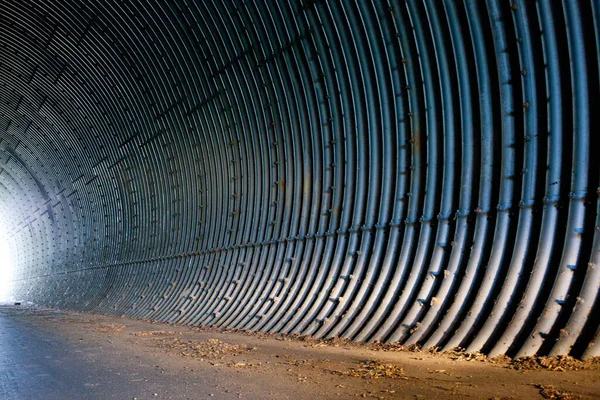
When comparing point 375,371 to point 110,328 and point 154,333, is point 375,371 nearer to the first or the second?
point 154,333

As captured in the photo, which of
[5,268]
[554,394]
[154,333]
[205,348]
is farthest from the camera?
[5,268]

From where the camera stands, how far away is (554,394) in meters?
A: 4.29

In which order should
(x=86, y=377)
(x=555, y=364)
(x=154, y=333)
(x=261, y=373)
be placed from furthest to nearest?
1. (x=154, y=333)
2. (x=261, y=373)
3. (x=86, y=377)
4. (x=555, y=364)

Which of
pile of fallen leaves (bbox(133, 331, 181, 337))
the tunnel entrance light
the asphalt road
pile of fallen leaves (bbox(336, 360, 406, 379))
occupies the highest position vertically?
the tunnel entrance light

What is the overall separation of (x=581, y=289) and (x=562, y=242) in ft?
1.95

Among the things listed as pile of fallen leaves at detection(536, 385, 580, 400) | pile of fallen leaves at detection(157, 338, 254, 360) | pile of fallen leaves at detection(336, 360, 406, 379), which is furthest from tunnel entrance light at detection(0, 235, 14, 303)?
pile of fallen leaves at detection(536, 385, 580, 400)

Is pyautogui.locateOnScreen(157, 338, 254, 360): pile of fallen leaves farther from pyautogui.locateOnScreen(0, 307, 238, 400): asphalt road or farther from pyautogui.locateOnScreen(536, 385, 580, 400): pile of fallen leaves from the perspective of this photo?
pyautogui.locateOnScreen(536, 385, 580, 400): pile of fallen leaves

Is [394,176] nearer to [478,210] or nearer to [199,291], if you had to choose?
[478,210]

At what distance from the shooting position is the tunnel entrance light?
3644cm

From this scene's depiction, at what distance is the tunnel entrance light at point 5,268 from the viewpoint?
36.4 meters

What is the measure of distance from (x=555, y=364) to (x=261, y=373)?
106 inches

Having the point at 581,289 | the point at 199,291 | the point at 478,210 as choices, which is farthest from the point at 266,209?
the point at 581,289

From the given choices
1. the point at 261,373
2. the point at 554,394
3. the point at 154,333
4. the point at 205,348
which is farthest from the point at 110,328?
the point at 554,394

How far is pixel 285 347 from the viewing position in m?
7.62
